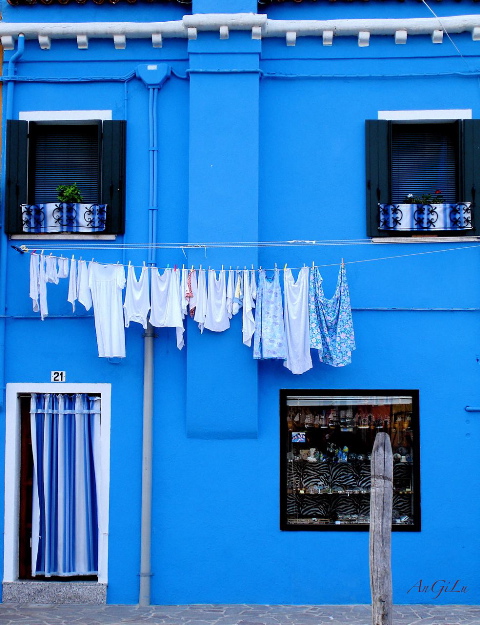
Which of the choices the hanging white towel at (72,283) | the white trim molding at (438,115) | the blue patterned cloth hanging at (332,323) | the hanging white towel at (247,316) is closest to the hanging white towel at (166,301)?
the hanging white towel at (247,316)

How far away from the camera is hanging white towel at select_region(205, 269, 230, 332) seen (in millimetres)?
8375

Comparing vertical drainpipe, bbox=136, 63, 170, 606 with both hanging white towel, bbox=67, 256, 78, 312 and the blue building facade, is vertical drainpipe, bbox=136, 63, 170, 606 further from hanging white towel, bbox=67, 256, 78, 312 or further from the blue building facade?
hanging white towel, bbox=67, 256, 78, 312

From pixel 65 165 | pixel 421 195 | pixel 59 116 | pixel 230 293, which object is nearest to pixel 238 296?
pixel 230 293

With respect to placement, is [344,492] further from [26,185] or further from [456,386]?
[26,185]

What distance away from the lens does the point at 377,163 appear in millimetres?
8797

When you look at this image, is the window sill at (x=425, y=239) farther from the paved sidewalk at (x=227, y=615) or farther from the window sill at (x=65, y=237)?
the paved sidewalk at (x=227, y=615)

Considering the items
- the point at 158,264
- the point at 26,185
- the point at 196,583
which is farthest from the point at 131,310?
the point at 196,583

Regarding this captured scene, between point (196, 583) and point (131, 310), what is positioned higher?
point (131, 310)

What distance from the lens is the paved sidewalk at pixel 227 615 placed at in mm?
7852

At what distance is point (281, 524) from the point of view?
8523 millimetres

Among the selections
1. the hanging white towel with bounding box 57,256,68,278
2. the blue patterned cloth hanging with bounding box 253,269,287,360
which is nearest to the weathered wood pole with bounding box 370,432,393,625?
the blue patterned cloth hanging with bounding box 253,269,287,360

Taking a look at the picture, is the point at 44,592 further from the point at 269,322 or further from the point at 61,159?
the point at 61,159

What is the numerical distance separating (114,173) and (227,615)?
528 centimetres

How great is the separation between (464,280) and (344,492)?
2.93 meters
